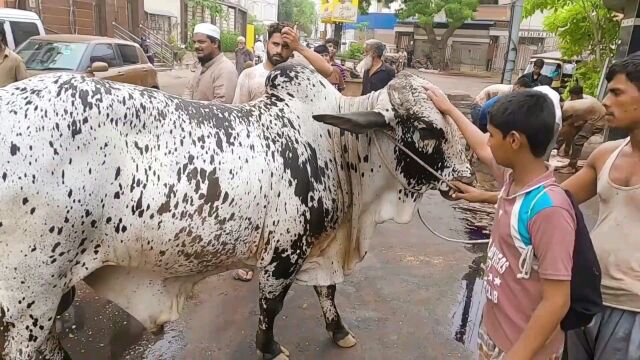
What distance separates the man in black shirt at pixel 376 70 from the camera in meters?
6.29

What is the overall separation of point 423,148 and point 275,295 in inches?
42.7

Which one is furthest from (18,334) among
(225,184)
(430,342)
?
(430,342)

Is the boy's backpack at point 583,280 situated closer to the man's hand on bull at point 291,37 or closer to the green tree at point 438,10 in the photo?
the man's hand on bull at point 291,37

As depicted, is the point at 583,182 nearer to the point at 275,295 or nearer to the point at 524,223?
the point at 524,223

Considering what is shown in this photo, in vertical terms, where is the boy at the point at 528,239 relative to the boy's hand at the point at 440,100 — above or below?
below

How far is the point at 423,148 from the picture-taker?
2598 mm

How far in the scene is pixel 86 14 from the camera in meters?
18.4

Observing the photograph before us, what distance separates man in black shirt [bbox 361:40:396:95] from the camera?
6.29 m

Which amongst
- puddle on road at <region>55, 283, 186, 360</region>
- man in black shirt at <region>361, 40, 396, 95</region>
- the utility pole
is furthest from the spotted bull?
the utility pole

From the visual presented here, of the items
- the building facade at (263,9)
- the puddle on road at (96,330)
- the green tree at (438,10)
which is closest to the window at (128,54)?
the puddle on road at (96,330)

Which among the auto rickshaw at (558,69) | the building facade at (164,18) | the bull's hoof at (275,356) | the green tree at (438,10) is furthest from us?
the green tree at (438,10)

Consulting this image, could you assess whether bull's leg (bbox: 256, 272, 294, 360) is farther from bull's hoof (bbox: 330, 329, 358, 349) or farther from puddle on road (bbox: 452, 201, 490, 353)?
puddle on road (bbox: 452, 201, 490, 353)

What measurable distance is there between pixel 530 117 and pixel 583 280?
0.50 metres

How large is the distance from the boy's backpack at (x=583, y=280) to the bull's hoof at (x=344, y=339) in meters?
1.76
